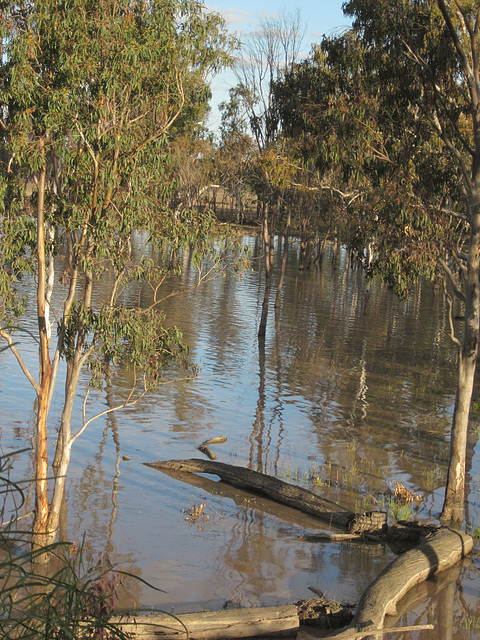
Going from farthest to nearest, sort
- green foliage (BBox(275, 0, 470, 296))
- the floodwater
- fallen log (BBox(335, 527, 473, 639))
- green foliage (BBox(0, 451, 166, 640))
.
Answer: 1. green foliage (BBox(275, 0, 470, 296))
2. the floodwater
3. fallen log (BBox(335, 527, 473, 639))
4. green foliage (BBox(0, 451, 166, 640))

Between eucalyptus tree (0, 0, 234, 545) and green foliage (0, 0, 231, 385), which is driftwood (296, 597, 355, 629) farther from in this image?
green foliage (0, 0, 231, 385)

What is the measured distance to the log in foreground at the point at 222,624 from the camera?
561cm

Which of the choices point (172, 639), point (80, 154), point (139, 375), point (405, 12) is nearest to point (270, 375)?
point (139, 375)

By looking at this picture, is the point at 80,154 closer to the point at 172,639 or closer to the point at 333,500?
the point at 172,639

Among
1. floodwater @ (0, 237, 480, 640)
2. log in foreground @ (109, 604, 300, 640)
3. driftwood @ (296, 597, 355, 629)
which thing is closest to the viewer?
log in foreground @ (109, 604, 300, 640)

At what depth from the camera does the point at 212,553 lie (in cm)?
802

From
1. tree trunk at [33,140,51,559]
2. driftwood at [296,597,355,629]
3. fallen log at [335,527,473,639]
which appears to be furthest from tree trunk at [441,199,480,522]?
tree trunk at [33,140,51,559]

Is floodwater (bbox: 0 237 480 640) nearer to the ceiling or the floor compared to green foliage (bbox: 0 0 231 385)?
nearer to the floor

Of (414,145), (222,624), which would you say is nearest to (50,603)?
(222,624)

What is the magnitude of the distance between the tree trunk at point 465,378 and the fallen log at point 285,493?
130 centimetres

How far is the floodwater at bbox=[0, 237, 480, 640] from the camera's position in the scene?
7.34 metres

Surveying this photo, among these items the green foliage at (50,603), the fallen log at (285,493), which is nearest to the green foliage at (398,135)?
the fallen log at (285,493)

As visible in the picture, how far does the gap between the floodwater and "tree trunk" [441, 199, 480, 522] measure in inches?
16.4

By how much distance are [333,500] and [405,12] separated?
7.40 metres
